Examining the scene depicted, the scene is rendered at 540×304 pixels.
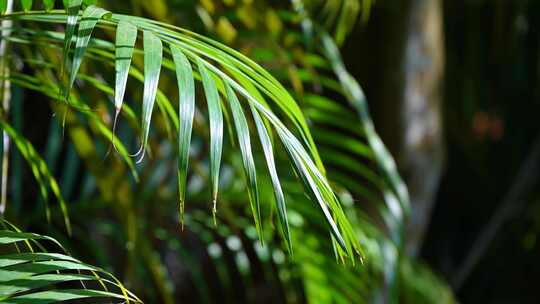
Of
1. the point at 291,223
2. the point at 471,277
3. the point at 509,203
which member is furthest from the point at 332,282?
the point at 471,277

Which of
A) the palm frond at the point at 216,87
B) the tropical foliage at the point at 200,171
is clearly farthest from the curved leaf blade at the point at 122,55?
the tropical foliage at the point at 200,171

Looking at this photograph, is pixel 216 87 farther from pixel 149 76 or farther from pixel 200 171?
pixel 200 171

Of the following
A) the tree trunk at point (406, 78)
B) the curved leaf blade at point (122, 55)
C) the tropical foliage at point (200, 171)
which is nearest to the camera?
the curved leaf blade at point (122, 55)

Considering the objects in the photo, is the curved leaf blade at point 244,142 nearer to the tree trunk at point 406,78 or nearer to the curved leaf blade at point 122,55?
the curved leaf blade at point 122,55

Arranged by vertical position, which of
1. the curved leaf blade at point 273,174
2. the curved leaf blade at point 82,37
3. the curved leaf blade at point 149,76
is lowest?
the curved leaf blade at point 273,174

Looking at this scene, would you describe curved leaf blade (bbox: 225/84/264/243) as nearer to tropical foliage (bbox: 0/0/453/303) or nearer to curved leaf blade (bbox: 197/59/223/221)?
curved leaf blade (bbox: 197/59/223/221)

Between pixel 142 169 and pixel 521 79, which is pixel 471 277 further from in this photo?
pixel 142 169

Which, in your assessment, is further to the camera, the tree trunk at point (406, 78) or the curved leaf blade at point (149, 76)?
the tree trunk at point (406, 78)

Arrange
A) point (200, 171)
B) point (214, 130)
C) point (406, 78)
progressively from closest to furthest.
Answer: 1. point (214, 130)
2. point (200, 171)
3. point (406, 78)

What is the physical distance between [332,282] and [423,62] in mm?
514

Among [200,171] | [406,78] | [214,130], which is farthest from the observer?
[406,78]

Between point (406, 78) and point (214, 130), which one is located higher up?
point (214, 130)

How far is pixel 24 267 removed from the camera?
0.53 m

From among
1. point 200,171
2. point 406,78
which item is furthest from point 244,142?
point 406,78
